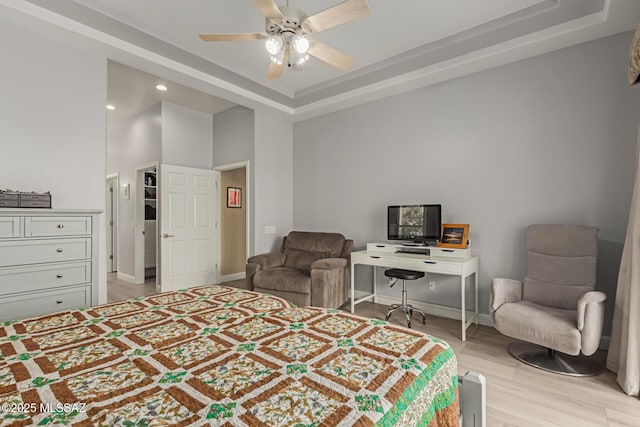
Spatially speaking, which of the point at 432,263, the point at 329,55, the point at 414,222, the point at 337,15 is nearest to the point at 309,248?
the point at 414,222

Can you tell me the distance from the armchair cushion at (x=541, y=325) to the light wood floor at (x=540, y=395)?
0.82 ft

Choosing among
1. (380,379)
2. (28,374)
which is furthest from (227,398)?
(28,374)

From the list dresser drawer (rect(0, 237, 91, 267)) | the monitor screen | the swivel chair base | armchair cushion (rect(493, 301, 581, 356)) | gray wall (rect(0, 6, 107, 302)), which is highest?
gray wall (rect(0, 6, 107, 302))

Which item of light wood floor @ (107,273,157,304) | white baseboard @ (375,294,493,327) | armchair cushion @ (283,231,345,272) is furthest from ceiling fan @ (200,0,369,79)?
light wood floor @ (107,273,157,304)

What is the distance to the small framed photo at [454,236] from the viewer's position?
328 cm

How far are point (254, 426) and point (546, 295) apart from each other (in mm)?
2900

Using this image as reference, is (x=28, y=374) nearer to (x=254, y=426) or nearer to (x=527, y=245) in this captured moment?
(x=254, y=426)

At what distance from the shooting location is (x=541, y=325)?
238 cm

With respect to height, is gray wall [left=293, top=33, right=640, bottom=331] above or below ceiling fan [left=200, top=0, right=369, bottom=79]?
below

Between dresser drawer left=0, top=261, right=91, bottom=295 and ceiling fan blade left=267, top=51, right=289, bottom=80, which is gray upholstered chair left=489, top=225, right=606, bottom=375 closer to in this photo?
ceiling fan blade left=267, top=51, right=289, bottom=80

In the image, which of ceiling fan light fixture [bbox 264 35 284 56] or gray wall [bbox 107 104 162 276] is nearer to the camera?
ceiling fan light fixture [bbox 264 35 284 56]

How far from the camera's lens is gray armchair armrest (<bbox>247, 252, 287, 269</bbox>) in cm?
405

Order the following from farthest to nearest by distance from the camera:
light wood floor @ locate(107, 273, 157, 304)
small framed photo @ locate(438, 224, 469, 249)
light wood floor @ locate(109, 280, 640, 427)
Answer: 1. light wood floor @ locate(107, 273, 157, 304)
2. small framed photo @ locate(438, 224, 469, 249)
3. light wood floor @ locate(109, 280, 640, 427)

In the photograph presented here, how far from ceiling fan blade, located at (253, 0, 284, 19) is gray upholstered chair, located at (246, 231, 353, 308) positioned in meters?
2.45
